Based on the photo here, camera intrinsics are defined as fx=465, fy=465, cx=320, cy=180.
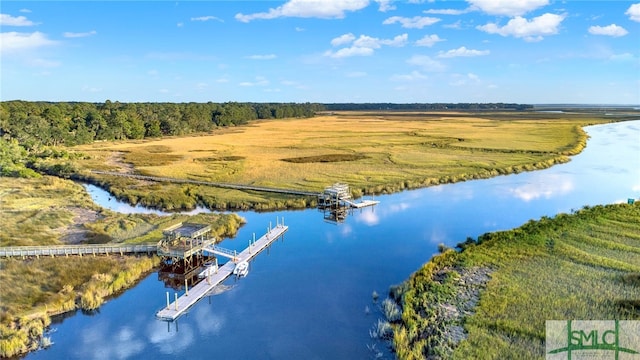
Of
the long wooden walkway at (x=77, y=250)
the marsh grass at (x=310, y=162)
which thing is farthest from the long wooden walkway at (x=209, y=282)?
the marsh grass at (x=310, y=162)

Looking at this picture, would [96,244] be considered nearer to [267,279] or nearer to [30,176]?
[267,279]

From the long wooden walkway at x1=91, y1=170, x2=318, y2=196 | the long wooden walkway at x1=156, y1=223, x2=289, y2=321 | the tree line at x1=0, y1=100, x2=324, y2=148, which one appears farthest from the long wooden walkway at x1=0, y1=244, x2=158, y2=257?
the tree line at x1=0, y1=100, x2=324, y2=148

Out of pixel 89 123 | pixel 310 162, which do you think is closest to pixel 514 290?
pixel 310 162

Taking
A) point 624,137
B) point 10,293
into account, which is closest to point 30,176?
point 10,293

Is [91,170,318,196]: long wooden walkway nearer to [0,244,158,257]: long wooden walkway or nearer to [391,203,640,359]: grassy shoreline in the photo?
[0,244,158,257]: long wooden walkway

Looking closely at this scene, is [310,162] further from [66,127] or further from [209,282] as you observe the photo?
[66,127]
